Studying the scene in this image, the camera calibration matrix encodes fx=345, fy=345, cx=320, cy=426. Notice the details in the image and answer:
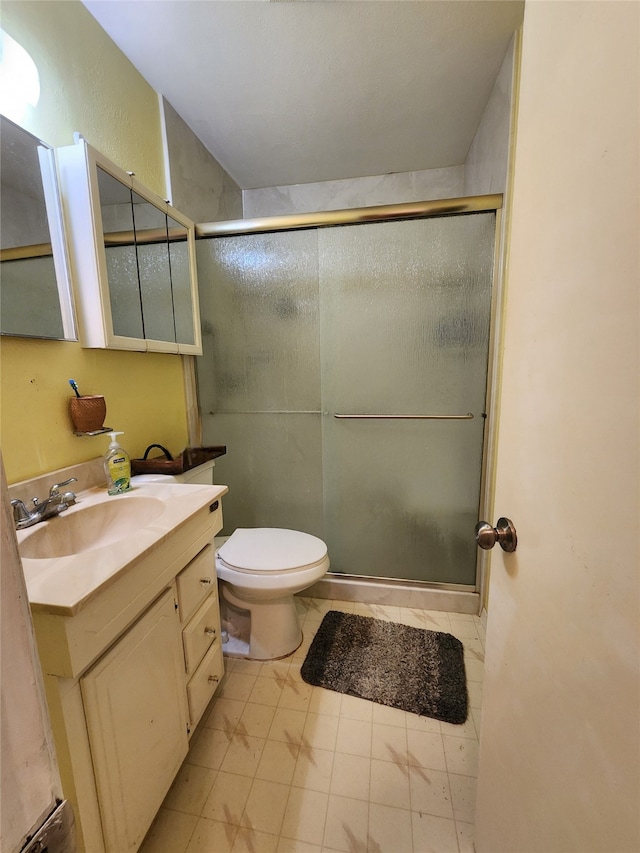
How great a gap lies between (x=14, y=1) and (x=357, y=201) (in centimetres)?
171

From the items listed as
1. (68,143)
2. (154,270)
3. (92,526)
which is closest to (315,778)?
(92,526)

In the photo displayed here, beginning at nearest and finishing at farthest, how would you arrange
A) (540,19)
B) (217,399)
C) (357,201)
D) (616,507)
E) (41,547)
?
(616,507) → (540,19) → (41,547) → (217,399) → (357,201)

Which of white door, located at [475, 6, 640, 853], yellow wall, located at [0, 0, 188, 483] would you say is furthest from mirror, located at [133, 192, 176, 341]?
white door, located at [475, 6, 640, 853]

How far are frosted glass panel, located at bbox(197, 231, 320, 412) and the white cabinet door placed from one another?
1.17m

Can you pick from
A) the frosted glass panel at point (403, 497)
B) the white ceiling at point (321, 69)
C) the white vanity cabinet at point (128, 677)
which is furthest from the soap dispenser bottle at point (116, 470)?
the white ceiling at point (321, 69)

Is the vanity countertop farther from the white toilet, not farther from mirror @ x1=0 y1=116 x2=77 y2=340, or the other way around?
mirror @ x1=0 y1=116 x2=77 y2=340

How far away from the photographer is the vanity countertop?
61 centimetres

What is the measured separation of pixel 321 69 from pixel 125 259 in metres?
1.12

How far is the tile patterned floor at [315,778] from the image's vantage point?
91 centimetres

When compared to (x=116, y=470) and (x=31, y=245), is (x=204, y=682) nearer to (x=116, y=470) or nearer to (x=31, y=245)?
(x=116, y=470)

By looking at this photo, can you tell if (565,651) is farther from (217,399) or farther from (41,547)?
(217,399)

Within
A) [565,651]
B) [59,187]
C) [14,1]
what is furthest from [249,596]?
[14,1]

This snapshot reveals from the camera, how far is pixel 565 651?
1.54 feet

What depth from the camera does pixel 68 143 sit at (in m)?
1.10
